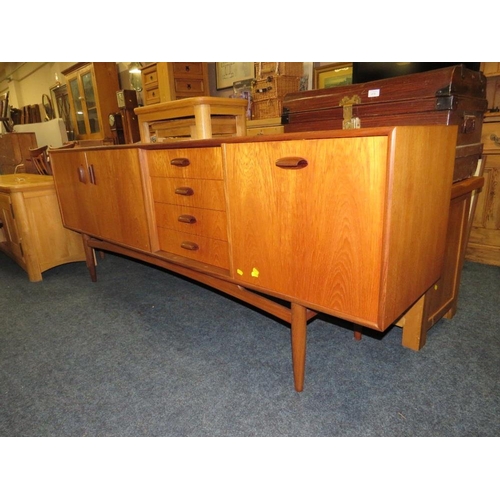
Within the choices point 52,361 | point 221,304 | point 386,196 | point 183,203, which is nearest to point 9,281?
point 52,361

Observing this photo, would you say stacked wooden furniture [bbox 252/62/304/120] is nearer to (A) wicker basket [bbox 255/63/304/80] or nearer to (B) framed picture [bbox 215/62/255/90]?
(A) wicker basket [bbox 255/63/304/80]

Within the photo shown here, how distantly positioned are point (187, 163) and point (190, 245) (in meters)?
0.33

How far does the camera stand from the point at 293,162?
3.11 feet

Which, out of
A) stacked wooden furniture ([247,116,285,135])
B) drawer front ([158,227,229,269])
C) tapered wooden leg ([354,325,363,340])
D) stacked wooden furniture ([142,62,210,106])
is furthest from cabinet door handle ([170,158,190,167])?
stacked wooden furniture ([142,62,210,106])

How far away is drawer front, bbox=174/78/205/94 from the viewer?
3.69 metres

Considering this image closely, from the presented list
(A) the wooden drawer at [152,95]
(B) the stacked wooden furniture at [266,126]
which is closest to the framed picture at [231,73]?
(A) the wooden drawer at [152,95]

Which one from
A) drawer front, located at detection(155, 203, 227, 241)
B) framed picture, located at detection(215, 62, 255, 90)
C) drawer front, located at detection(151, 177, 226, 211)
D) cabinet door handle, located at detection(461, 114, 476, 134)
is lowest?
drawer front, located at detection(155, 203, 227, 241)

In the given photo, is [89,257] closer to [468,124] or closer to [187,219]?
[187,219]

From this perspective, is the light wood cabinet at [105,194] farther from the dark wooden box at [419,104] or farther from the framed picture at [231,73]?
the framed picture at [231,73]

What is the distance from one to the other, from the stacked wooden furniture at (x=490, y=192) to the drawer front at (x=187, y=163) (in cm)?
172

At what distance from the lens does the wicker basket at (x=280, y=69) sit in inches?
107

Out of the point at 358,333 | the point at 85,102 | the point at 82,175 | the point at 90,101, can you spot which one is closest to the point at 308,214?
the point at 358,333

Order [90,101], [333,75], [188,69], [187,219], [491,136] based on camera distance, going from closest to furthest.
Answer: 1. [187,219]
2. [491,136]
3. [333,75]
4. [188,69]
5. [90,101]

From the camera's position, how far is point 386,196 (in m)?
0.82
